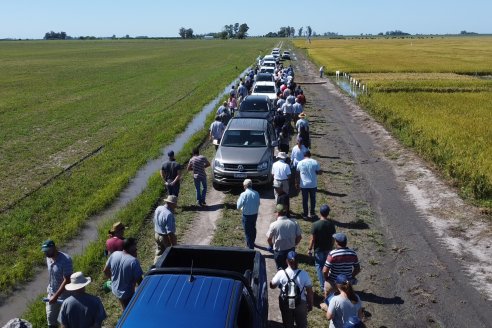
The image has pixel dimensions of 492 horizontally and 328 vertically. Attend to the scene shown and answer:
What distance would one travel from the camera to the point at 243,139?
15422mm

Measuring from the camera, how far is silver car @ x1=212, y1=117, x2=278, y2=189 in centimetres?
1409

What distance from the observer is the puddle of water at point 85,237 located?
8812mm

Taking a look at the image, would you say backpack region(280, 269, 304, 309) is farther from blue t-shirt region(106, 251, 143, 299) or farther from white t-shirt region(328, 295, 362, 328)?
blue t-shirt region(106, 251, 143, 299)

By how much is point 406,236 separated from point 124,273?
6987mm

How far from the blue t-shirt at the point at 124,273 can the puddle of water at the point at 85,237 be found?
252 cm

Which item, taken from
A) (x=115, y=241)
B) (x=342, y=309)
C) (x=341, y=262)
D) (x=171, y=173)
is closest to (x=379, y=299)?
(x=341, y=262)

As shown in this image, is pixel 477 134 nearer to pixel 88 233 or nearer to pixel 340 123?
pixel 340 123

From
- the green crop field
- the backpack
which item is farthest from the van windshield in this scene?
the backpack

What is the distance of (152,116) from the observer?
2870cm

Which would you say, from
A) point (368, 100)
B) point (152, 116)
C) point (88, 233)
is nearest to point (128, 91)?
point (152, 116)

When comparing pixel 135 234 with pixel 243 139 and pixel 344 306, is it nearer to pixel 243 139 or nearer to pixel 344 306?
pixel 243 139

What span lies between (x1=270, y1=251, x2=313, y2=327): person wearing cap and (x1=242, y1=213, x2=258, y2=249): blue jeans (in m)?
2.86

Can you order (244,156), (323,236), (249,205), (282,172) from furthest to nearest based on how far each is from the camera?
1. (244,156)
2. (282,172)
3. (249,205)
4. (323,236)

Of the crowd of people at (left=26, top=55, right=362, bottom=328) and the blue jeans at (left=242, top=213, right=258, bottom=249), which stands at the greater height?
the crowd of people at (left=26, top=55, right=362, bottom=328)
